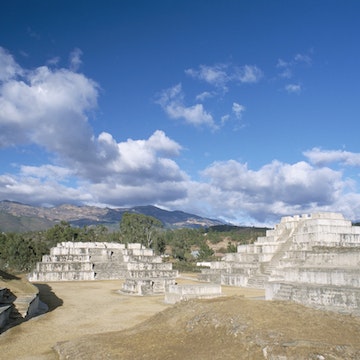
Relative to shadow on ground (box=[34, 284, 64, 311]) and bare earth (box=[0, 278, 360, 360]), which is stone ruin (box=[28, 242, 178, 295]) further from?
bare earth (box=[0, 278, 360, 360])

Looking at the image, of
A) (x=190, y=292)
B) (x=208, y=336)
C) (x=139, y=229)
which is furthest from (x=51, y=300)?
(x=139, y=229)

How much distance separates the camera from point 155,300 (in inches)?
785

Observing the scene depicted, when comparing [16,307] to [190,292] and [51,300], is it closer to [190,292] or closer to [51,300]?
[51,300]

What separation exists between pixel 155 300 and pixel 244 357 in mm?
13177

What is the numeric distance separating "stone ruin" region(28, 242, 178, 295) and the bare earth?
1895 centimetres

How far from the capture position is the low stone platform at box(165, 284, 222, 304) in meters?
18.0

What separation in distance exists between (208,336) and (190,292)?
9.43m

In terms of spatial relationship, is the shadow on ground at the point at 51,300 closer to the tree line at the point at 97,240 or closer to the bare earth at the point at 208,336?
the bare earth at the point at 208,336

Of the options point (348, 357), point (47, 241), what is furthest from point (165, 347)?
point (47, 241)

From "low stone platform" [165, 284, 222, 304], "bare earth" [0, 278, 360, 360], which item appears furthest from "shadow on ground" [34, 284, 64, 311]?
"low stone platform" [165, 284, 222, 304]

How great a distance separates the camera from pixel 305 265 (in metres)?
18.5

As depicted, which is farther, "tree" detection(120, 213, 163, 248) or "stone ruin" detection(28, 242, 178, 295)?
"tree" detection(120, 213, 163, 248)

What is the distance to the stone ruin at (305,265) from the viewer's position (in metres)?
13.8

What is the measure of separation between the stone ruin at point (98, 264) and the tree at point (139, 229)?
986 inches
